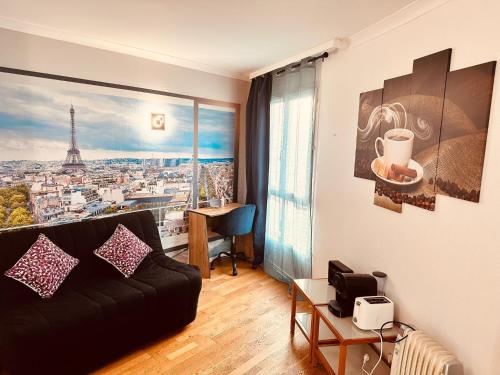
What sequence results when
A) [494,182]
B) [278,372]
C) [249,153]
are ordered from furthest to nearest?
1. [249,153]
2. [278,372]
3. [494,182]

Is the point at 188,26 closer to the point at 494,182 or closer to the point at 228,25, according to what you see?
the point at 228,25

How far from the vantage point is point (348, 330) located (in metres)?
1.88

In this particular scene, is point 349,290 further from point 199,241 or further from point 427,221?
point 199,241

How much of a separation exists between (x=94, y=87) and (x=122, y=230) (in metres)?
1.35

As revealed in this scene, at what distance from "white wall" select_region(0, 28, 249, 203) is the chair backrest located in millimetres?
1401

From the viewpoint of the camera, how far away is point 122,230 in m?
2.75

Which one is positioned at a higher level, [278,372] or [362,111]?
[362,111]

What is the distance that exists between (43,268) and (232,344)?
152cm

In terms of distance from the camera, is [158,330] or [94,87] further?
[94,87]

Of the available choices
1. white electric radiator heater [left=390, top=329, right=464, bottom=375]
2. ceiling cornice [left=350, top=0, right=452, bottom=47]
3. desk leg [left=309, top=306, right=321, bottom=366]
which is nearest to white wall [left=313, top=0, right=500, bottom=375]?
ceiling cornice [left=350, top=0, right=452, bottom=47]

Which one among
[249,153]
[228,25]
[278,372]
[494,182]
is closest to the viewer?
[494,182]

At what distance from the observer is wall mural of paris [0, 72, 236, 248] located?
2.46 metres

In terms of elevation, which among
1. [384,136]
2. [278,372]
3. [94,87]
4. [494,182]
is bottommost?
[278,372]

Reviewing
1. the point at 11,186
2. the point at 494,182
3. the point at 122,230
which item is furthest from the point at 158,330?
the point at 494,182
